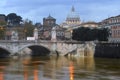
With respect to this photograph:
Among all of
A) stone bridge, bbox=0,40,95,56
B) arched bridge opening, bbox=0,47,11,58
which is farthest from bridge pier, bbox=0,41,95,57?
arched bridge opening, bbox=0,47,11,58

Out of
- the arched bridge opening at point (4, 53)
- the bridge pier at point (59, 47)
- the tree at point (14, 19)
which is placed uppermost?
the tree at point (14, 19)

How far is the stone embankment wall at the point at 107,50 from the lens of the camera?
70750mm

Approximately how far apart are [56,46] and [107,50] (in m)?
7.57

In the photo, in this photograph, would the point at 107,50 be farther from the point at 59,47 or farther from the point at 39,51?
the point at 39,51

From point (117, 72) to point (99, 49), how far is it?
29390mm

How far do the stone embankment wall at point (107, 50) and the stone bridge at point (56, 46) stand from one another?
2.93 feet

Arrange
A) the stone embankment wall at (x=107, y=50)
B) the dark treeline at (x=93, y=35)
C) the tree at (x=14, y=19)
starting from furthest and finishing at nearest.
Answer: the tree at (x=14, y=19) → the dark treeline at (x=93, y=35) → the stone embankment wall at (x=107, y=50)

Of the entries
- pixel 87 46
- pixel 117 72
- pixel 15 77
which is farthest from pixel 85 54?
pixel 15 77

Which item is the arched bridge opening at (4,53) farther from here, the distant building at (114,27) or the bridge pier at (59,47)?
the distant building at (114,27)

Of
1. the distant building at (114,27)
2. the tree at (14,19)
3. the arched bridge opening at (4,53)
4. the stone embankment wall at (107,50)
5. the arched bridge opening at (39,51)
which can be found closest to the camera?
the arched bridge opening at (4,53)

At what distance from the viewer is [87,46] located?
72438 mm

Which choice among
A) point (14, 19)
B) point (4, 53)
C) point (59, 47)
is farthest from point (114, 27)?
point (14, 19)

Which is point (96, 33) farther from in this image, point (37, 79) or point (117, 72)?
point (37, 79)

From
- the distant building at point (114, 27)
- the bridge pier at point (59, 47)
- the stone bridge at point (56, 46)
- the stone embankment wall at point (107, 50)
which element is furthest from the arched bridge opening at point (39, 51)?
the distant building at point (114, 27)
